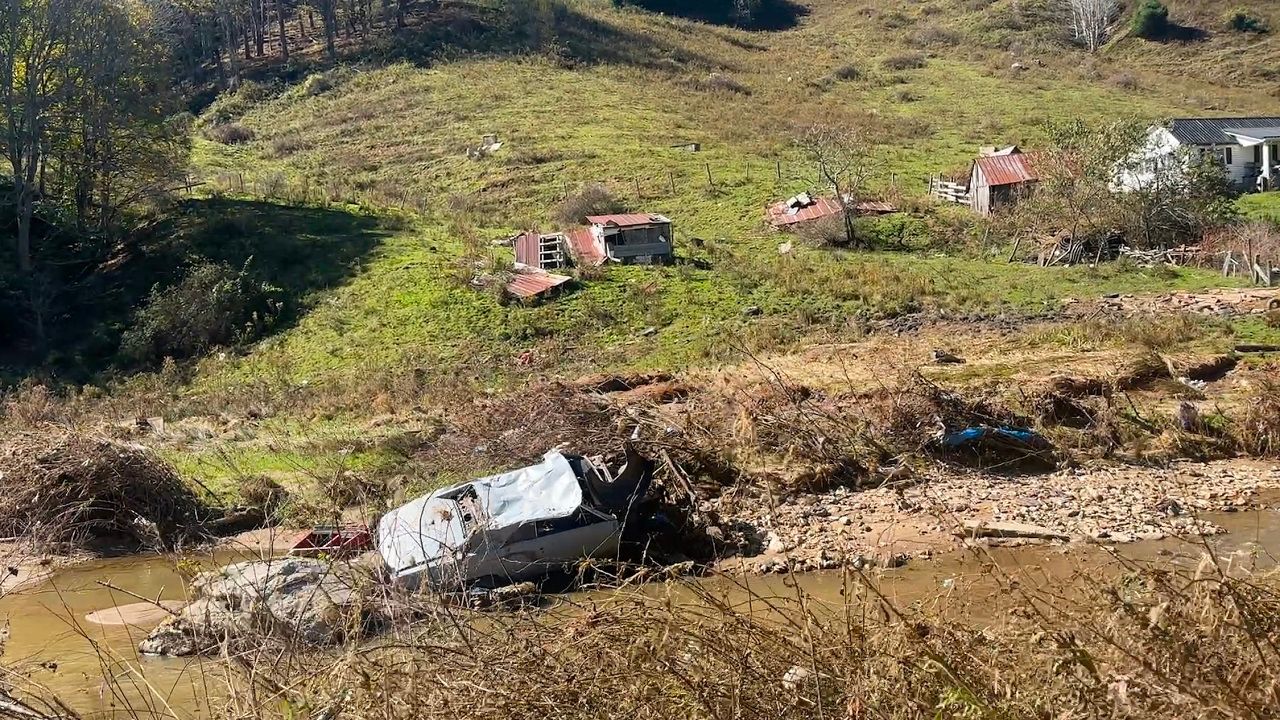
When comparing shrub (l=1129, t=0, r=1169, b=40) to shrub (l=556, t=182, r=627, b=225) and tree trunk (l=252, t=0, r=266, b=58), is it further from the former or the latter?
tree trunk (l=252, t=0, r=266, b=58)

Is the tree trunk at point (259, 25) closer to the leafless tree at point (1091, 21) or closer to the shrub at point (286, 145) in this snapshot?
the shrub at point (286, 145)

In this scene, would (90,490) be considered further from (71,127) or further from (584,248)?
(71,127)

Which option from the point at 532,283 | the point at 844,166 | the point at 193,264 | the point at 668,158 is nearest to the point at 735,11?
the point at 668,158

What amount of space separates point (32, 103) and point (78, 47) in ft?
7.70

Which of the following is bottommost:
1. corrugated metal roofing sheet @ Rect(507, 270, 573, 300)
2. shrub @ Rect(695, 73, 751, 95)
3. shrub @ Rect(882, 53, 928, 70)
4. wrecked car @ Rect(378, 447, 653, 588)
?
corrugated metal roofing sheet @ Rect(507, 270, 573, 300)

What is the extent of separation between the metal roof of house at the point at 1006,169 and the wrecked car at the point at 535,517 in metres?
24.1

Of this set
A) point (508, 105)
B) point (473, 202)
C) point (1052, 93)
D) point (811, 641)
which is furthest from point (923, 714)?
point (1052, 93)

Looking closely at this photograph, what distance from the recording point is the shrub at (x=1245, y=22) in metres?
63.3

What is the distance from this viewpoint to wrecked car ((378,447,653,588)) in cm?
1001

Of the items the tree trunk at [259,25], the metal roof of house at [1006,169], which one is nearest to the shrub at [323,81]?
the tree trunk at [259,25]

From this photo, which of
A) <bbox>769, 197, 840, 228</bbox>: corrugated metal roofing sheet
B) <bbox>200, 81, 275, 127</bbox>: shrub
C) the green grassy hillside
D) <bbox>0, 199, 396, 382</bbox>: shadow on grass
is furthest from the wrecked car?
<bbox>200, 81, 275, 127</bbox>: shrub

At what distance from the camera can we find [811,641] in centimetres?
354

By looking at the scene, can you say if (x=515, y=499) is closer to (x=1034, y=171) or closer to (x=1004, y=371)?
(x=1004, y=371)

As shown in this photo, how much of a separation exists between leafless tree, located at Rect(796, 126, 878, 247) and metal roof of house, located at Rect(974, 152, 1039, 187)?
3937 millimetres
